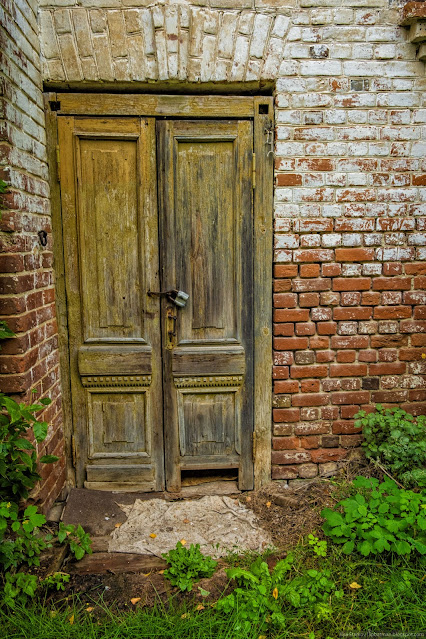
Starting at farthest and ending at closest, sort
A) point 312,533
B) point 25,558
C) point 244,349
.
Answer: point 244,349 → point 312,533 → point 25,558

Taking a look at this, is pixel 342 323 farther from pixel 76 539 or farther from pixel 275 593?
pixel 76 539

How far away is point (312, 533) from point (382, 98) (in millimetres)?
2738

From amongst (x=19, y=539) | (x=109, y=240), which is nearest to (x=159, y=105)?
(x=109, y=240)

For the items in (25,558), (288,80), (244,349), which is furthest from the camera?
(244,349)

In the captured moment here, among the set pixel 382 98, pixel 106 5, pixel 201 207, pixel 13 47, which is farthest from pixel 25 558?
pixel 382 98

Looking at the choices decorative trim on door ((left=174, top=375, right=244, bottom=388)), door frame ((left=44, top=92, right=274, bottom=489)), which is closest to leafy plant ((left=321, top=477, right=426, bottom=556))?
door frame ((left=44, top=92, right=274, bottom=489))

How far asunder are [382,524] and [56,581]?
1.71 metres

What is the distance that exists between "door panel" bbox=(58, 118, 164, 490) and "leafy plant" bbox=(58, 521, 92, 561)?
556 mm

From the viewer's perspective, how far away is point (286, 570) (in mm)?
2268

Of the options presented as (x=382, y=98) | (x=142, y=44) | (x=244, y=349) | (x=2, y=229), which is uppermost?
(x=142, y=44)

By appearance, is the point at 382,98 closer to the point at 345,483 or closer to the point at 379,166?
the point at 379,166

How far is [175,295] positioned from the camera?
2.93 meters

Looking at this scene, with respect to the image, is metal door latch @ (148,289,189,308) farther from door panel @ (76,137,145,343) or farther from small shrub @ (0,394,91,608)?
small shrub @ (0,394,91,608)

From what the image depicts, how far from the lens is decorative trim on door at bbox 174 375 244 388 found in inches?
119
